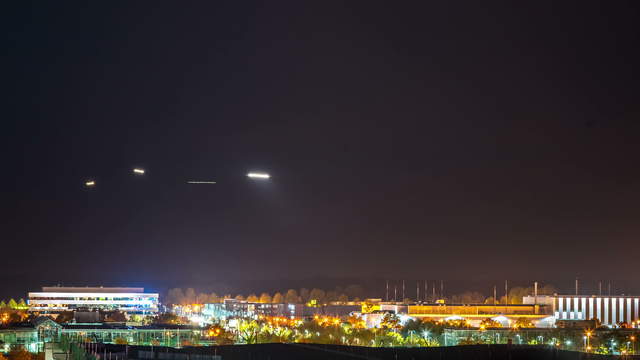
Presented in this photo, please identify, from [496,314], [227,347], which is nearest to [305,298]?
[496,314]

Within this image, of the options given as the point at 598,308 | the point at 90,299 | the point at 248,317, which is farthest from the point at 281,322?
the point at 90,299

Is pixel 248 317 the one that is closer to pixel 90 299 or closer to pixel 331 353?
pixel 90 299

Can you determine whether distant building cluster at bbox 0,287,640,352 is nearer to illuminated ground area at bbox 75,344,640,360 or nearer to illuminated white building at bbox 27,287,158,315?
illuminated white building at bbox 27,287,158,315

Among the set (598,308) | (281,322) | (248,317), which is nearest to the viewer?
(281,322)

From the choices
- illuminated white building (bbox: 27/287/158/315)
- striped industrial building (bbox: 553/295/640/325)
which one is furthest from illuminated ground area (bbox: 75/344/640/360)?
illuminated white building (bbox: 27/287/158/315)

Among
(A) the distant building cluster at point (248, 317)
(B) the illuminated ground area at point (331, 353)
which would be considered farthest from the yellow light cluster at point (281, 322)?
(B) the illuminated ground area at point (331, 353)
